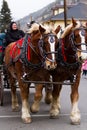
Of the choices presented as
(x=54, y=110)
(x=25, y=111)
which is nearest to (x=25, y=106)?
(x=25, y=111)

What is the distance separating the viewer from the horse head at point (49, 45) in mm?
7730

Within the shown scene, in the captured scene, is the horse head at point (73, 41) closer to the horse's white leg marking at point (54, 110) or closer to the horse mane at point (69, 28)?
the horse mane at point (69, 28)

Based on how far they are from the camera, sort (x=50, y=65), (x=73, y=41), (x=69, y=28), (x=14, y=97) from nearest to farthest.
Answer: (x=50, y=65) < (x=73, y=41) < (x=69, y=28) < (x=14, y=97)

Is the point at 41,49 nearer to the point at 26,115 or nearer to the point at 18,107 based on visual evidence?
the point at 26,115

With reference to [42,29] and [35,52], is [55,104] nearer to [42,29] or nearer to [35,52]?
[35,52]

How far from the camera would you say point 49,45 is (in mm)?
7906

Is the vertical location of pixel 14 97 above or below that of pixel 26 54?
below

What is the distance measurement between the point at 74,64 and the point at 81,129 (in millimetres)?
1246

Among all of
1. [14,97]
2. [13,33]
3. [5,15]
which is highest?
[5,15]

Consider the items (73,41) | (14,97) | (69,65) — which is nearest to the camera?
(73,41)

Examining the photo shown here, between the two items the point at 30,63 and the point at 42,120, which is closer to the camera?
the point at 30,63

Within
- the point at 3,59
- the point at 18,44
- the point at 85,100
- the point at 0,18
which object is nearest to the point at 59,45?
the point at 18,44

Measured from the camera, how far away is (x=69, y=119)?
8.89m

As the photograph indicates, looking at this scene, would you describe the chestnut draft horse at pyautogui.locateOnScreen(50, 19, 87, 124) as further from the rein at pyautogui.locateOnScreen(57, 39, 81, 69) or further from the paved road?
the paved road
